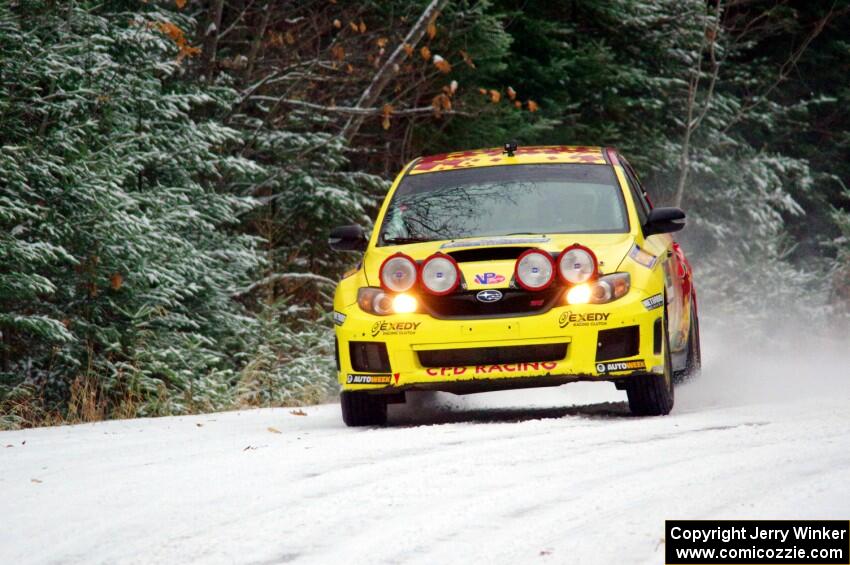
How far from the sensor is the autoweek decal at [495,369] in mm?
8320

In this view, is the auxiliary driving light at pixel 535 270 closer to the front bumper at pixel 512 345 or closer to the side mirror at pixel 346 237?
the front bumper at pixel 512 345

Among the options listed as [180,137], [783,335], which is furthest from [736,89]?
[180,137]

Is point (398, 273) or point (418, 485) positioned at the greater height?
point (398, 273)

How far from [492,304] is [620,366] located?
810mm

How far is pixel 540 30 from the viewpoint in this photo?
75.1 ft

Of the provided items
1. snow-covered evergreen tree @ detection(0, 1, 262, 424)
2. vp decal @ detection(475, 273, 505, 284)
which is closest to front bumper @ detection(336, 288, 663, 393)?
vp decal @ detection(475, 273, 505, 284)

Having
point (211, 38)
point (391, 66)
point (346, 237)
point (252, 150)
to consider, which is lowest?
point (346, 237)

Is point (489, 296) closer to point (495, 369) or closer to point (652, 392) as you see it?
point (495, 369)

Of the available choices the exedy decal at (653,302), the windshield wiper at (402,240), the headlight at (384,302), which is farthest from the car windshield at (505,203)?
the headlight at (384,302)

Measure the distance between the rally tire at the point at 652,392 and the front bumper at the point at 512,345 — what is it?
0.36 feet

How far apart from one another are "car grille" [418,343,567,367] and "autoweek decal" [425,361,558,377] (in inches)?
0.7

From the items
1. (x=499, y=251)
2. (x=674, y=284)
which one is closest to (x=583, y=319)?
(x=499, y=251)

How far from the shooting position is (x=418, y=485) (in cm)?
599

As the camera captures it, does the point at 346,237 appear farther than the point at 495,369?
Yes
